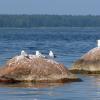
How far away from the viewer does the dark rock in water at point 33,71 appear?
2938 cm

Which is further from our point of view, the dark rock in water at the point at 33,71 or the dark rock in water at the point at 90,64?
the dark rock in water at the point at 90,64

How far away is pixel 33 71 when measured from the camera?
29.3 meters

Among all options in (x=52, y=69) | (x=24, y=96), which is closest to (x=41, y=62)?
(x=52, y=69)

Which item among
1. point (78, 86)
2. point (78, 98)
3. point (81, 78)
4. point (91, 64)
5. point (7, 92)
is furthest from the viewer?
point (91, 64)

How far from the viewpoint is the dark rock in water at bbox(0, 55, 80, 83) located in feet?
96.4

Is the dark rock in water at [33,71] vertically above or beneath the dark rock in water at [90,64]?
beneath

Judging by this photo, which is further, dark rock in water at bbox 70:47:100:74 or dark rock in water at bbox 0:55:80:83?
dark rock in water at bbox 70:47:100:74

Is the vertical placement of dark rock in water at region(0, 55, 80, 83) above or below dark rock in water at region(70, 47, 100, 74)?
below

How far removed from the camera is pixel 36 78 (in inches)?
1162

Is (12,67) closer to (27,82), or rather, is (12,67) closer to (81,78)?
(27,82)

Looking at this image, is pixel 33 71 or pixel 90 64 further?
pixel 90 64

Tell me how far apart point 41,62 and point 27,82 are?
948 mm

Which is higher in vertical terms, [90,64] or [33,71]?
[90,64]

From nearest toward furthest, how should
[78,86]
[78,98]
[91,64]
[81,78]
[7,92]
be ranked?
[78,98] → [7,92] → [78,86] → [81,78] → [91,64]
